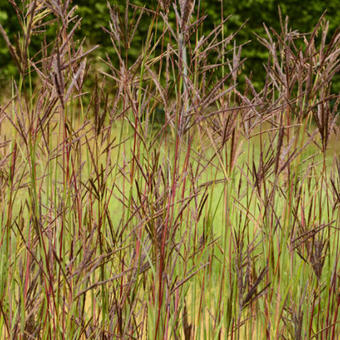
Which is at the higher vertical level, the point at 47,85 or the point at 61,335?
the point at 47,85

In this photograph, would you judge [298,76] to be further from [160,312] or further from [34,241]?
[34,241]

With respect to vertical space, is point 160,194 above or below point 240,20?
above

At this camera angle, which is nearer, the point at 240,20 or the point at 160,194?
the point at 160,194

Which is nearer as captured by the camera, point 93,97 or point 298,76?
point 298,76

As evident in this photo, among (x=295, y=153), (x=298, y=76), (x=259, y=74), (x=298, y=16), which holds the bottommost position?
(x=259, y=74)

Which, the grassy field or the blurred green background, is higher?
the grassy field

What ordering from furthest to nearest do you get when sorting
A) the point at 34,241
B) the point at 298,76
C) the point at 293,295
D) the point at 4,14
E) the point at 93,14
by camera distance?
the point at 93,14, the point at 4,14, the point at 293,295, the point at 34,241, the point at 298,76

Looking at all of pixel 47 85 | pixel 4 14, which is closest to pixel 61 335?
pixel 47 85

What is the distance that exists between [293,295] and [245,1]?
6.06 meters

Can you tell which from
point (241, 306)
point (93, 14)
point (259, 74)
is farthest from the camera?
point (259, 74)

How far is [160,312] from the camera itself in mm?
1114

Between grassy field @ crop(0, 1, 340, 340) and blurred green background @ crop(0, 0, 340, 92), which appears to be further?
blurred green background @ crop(0, 0, 340, 92)

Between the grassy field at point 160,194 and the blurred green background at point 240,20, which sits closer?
the grassy field at point 160,194

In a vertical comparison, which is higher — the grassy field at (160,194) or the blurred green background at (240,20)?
the grassy field at (160,194)
